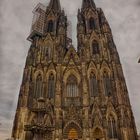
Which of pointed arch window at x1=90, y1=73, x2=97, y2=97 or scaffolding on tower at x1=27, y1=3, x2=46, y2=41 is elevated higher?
scaffolding on tower at x1=27, y1=3, x2=46, y2=41

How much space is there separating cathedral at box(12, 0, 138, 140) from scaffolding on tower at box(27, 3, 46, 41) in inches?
6.7

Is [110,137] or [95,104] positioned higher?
[95,104]

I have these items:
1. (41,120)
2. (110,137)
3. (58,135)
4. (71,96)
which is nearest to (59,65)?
(71,96)

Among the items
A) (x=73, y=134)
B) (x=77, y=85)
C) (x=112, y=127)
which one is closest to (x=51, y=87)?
(x=77, y=85)

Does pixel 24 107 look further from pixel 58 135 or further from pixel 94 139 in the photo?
pixel 94 139

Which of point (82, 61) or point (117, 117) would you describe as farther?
point (82, 61)

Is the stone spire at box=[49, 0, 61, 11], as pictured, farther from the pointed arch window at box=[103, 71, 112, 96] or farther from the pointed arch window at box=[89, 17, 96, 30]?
the pointed arch window at box=[103, 71, 112, 96]

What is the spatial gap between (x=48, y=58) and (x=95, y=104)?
10467 mm

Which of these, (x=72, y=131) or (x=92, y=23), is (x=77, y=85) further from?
(x=92, y=23)

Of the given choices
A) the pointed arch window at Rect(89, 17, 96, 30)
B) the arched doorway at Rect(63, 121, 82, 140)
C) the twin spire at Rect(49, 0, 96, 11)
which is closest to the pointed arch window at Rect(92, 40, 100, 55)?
the pointed arch window at Rect(89, 17, 96, 30)

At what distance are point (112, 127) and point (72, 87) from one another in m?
7.54

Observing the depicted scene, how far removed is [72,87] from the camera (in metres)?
25.3

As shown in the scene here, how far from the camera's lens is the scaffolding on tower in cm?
3077

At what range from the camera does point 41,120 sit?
40.4ft
